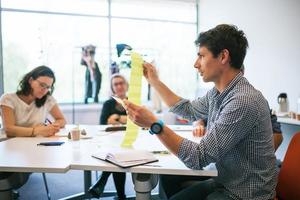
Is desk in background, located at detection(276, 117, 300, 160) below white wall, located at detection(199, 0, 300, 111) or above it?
below

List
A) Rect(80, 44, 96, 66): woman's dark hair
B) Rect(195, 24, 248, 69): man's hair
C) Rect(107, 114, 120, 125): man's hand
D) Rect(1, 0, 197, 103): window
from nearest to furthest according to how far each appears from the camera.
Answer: Rect(195, 24, 248, 69): man's hair → Rect(107, 114, 120, 125): man's hand → Rect(1, 0, 197, 103): window → Rect(80, 44, 96, 66): woman's dark hair

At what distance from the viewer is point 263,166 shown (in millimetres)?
1426

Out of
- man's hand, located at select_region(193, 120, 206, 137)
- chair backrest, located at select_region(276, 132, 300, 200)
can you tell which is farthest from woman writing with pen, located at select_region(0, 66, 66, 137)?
chair backrest, located at select_region(276, 132, 300, 200)

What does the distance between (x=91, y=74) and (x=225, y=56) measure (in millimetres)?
4238

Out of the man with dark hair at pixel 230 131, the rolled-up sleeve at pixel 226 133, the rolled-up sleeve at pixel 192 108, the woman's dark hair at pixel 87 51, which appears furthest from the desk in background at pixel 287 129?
the woman's dark hair at pixel 87 51

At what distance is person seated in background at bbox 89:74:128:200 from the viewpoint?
2.95m

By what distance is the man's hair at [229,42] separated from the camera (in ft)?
4.86

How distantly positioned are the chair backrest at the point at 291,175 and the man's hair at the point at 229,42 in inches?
24.0

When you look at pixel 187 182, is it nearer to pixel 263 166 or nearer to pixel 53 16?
pixel 263 166

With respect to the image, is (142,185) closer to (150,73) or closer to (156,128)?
(156,128)

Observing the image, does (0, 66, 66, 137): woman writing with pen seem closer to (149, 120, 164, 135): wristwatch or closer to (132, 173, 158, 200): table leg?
(132, 173, 158, 200): table leg

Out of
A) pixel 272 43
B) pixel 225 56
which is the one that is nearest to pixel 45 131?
pixel 225 56

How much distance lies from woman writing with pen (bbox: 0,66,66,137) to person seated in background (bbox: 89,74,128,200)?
0.69m

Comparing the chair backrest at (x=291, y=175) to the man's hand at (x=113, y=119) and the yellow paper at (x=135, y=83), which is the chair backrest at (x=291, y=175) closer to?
the yellow paper at (x=135, y=83)
